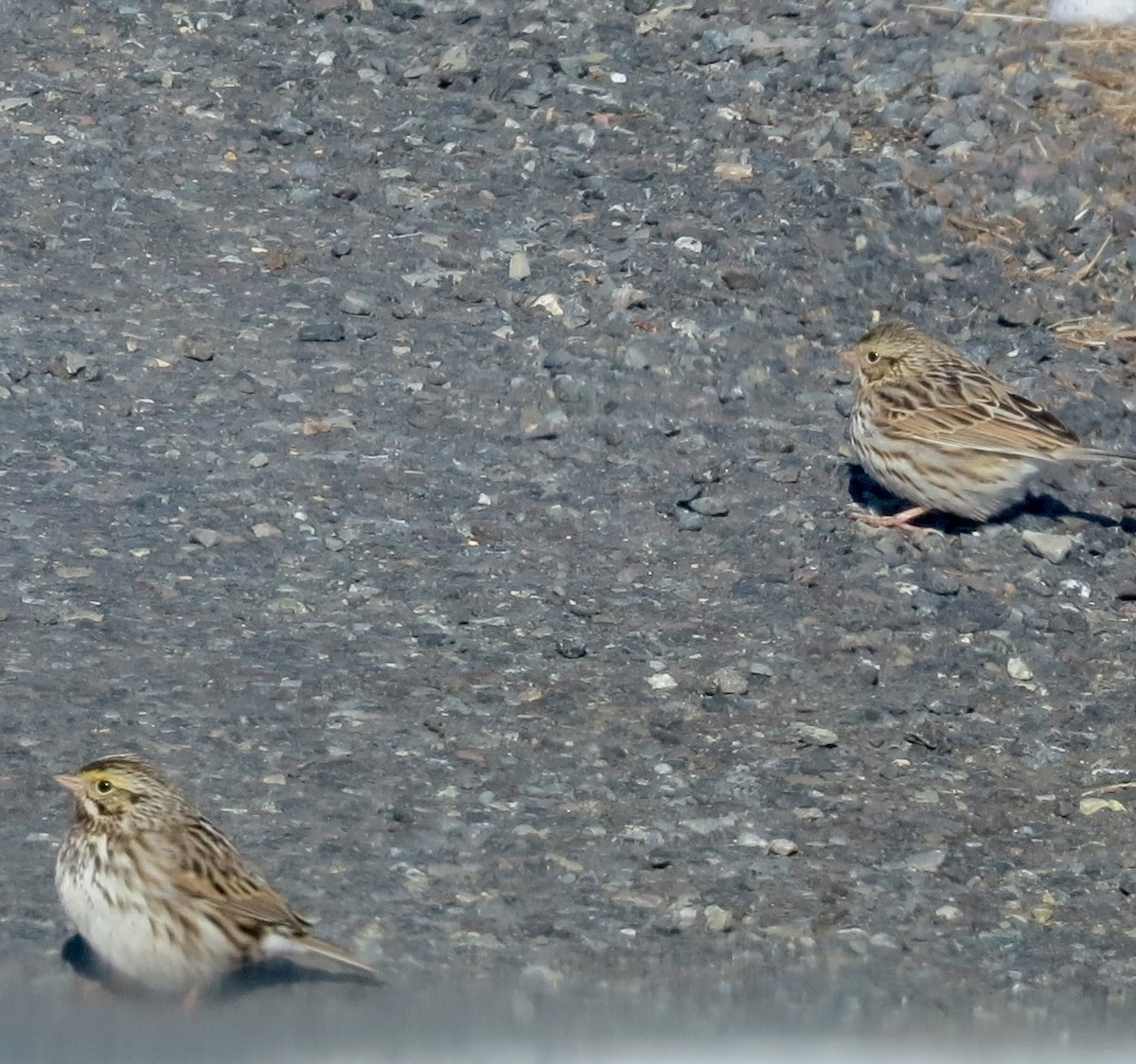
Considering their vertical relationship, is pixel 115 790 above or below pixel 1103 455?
below

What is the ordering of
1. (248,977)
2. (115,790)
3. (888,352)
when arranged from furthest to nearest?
(888,352), (115,790), (248,977)

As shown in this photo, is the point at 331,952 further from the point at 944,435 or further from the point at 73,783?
the point at 944,435

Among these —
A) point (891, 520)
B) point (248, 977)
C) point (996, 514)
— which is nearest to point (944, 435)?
point (996, 514)

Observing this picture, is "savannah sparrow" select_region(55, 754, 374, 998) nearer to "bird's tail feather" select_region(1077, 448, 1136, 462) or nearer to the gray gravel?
the gray gravel

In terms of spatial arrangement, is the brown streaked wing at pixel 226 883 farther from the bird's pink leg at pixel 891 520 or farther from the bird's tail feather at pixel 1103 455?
the bird's tail feather at pixel 1103 455

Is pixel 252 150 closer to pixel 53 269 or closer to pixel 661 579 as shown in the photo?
pixel 53 269

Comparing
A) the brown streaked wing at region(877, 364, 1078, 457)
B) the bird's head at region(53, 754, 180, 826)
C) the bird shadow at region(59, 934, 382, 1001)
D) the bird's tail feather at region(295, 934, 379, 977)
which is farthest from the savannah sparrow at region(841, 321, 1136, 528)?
the bird shadow at region(59, 934, 382, 1001)
